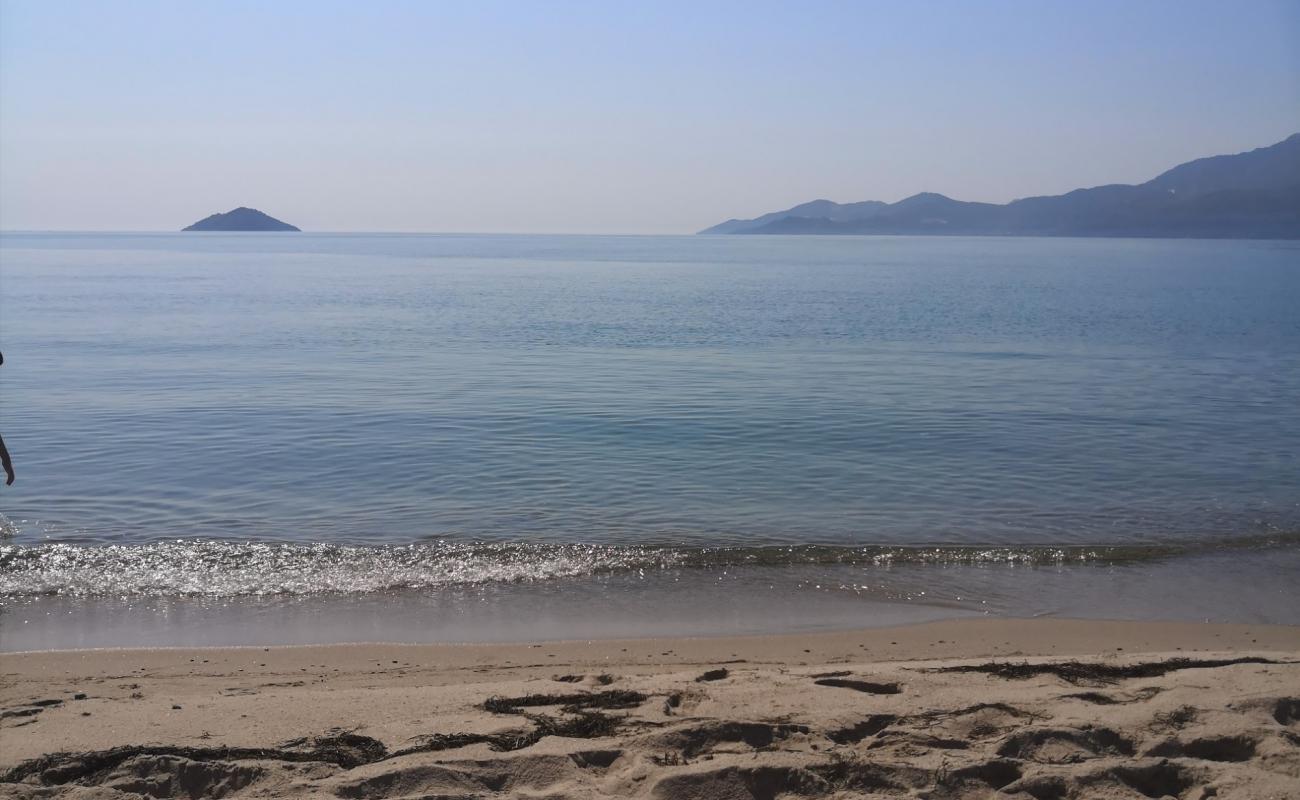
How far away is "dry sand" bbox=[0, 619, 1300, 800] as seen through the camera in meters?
5.40

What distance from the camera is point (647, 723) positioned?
6.25m

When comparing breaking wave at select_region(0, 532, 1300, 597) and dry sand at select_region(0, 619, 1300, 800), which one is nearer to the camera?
dry sand at select_region(0, 619, 1300, 800)

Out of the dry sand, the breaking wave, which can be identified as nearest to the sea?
the breaking wave

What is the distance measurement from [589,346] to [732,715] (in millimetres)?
27408

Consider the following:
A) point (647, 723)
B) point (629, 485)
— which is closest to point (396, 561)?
point (629, 485)

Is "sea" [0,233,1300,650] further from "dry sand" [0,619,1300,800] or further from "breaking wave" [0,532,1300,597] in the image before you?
"dry sand" [0,619,1300,800]

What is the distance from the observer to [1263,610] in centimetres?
998

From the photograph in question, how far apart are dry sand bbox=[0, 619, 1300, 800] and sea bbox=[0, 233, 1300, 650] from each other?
123 centimetres

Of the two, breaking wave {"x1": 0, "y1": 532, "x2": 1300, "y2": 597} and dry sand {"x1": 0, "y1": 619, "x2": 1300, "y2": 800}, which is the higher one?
dry sand {"x1": 0, "y1": 619, "x2": 1300, "y2": 800}

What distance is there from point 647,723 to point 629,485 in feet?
28.1

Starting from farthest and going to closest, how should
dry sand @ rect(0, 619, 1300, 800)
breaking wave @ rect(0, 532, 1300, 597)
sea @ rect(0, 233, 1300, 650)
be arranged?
breaking wave @ rect(0, 532, 1300, 597), sea @ rect(0, 233, 1300, 650), dry sand @ rect(0, 619, 1300, 800)

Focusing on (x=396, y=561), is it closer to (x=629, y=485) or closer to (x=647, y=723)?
(x=629, y=485)

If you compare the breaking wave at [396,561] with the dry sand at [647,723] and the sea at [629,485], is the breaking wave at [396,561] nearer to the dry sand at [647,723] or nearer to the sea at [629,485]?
the sea at [629,485]

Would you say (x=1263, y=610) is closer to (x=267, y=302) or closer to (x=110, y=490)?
(x=110, y=490)
